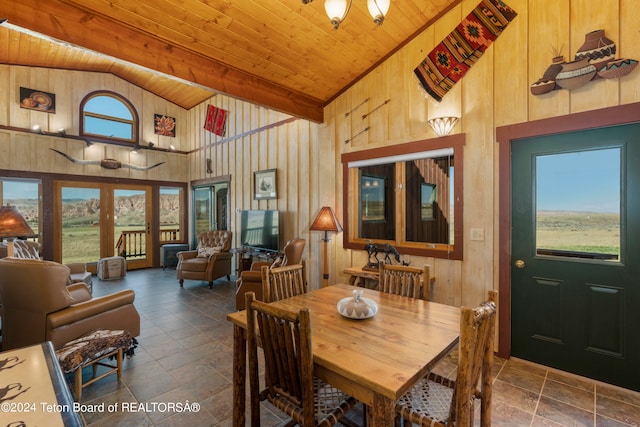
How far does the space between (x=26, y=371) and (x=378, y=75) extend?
3985 millimetres

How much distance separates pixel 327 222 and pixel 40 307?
2.94 meters

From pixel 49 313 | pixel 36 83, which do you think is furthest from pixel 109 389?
pixel 36 83

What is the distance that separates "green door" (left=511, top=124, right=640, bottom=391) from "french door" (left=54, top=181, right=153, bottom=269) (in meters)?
7.84

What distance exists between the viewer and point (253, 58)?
10.4 feet

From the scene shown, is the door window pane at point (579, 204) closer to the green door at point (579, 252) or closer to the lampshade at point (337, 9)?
the green door at point (579, 252)

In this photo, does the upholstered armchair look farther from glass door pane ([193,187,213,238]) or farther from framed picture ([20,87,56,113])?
framed picture ([20,87,56,113])

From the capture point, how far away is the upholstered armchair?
17.6 ft

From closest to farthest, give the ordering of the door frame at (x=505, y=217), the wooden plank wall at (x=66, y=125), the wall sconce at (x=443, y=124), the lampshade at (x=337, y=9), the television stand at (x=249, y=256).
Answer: the lampshade at (x=337, y=9), the door frame at (x=505, y=217), the wall sconce at (x=443, y=124), the television stand at (x=249, y=256), the wooden plank wall at (x=66, y=125)

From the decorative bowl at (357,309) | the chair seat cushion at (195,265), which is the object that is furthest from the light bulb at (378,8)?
the chair seat cushion at (195,265)

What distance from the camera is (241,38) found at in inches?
113

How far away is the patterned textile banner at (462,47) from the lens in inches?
110

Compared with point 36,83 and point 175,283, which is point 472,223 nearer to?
point 175,283

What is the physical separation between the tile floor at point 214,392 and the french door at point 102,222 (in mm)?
4413

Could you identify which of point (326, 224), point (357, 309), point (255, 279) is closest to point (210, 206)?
point (255, 279)
